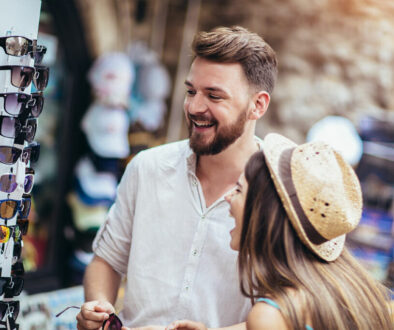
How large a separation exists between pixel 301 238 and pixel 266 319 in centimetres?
27

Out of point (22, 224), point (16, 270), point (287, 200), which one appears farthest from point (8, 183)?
point (287, 200)

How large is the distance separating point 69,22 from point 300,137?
9.55ft

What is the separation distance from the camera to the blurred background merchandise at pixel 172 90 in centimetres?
506

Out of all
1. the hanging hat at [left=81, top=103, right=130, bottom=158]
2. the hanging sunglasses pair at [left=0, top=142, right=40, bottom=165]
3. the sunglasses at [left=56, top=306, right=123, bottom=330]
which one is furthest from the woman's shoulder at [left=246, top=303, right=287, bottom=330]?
the hanging hat at [left=81, top=103, right=130, bottom=158]

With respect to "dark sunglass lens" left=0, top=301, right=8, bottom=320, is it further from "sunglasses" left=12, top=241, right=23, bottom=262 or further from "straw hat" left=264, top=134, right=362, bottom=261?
"straw hat" left=264, top=134, right=362, bottom=261

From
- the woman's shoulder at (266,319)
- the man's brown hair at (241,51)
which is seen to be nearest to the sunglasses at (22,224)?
the woman's shoulder at (266,319)

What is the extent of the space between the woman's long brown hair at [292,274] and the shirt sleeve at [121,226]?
710 mm

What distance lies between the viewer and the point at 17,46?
58.9 inches

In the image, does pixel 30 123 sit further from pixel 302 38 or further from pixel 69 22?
pixel 302 38

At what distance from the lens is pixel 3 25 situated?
4.98 feet

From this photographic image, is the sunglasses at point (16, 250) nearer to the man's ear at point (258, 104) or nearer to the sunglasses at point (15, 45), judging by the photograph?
the sunglasses at point (15, 45)

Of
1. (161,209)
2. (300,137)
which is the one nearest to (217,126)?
(161,209)

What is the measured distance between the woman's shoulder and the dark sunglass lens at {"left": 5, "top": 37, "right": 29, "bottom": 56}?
3.13ft

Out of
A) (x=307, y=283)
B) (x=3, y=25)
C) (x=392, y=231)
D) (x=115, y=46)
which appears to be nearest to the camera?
(x=3, y=25)
